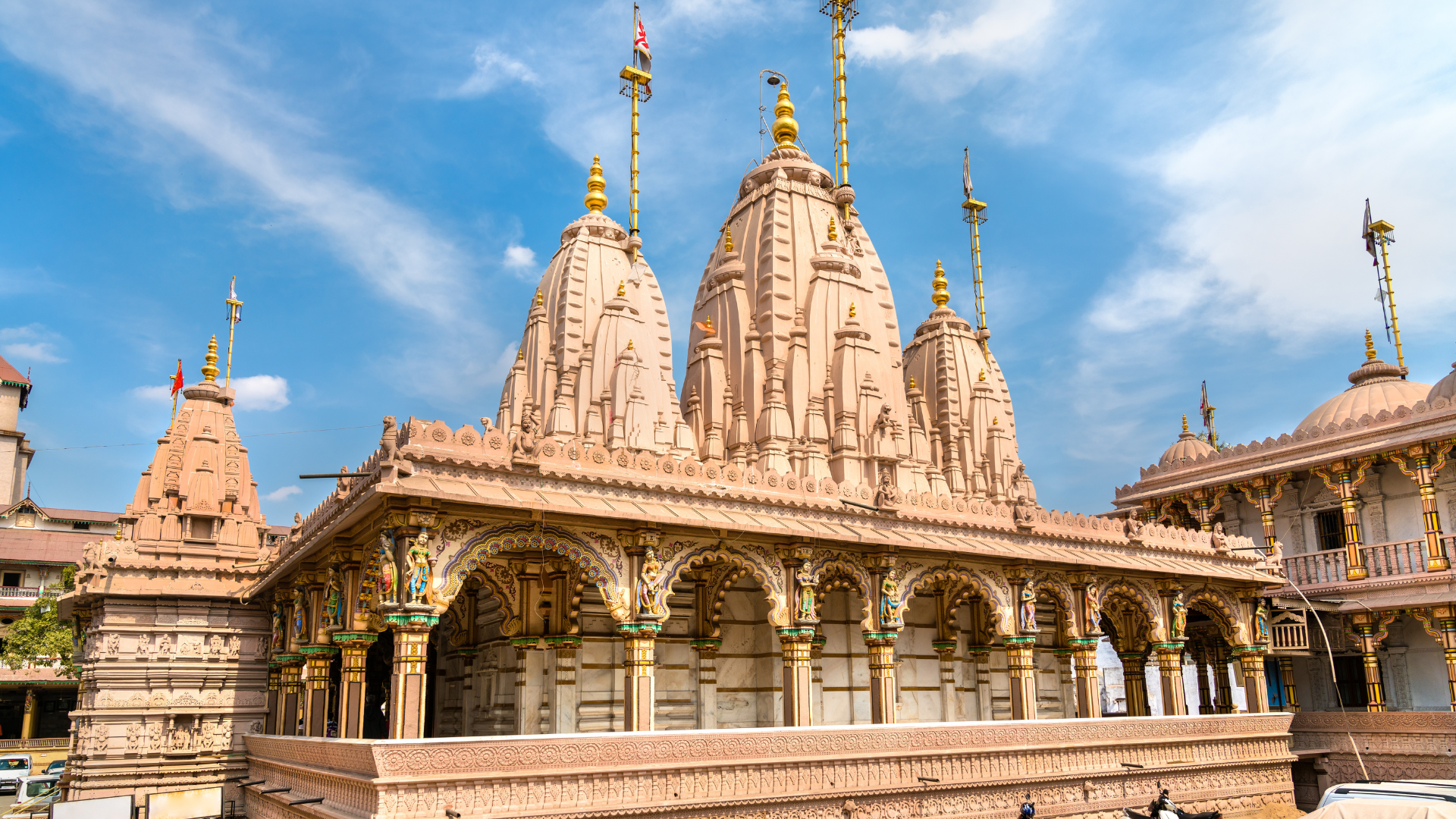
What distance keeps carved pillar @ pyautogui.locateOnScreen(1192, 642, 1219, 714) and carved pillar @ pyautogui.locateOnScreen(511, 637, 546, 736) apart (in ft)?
64.1

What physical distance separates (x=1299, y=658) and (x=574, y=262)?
22.8 m

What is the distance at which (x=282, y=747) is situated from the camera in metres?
17.2

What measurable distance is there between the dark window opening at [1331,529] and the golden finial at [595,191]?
2239 cm

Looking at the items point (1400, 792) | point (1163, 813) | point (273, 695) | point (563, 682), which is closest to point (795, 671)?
point (563, 682)

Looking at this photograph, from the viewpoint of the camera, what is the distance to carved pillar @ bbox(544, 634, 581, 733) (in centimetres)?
1803

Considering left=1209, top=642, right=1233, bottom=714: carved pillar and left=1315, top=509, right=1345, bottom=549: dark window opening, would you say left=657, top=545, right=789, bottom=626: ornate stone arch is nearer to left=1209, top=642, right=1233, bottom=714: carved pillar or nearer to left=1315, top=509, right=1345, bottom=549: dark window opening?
left=1209, top=642, right=1233, bottom=714: carved pillar

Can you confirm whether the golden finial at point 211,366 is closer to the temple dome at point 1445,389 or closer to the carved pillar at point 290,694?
the carved pillar at point 290,694

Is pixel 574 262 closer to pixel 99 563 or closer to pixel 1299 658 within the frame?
pixel 99 563

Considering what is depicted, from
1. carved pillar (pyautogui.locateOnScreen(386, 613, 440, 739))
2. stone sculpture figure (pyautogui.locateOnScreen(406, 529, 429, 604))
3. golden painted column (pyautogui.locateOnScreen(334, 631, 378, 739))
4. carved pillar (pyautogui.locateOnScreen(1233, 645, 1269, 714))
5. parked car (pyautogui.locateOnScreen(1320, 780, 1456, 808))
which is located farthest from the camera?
carved pillar (pyautogui.locateOnScreen(1233, 645, 1269, 714))

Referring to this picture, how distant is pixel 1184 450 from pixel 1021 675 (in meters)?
14.4

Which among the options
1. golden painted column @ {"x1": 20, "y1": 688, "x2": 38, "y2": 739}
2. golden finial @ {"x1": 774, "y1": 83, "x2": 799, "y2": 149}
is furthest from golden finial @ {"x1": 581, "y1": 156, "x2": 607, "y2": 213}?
golden painted column @ {"x1": 20, "y1": 688, "x2": 38, "y2": 739}

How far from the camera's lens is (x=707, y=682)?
19.6 meters

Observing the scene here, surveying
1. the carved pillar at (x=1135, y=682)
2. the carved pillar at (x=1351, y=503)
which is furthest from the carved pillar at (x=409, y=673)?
the carved pillar at (x=1351, y=503)

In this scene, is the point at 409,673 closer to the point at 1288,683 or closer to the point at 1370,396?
the point at 1288,683
